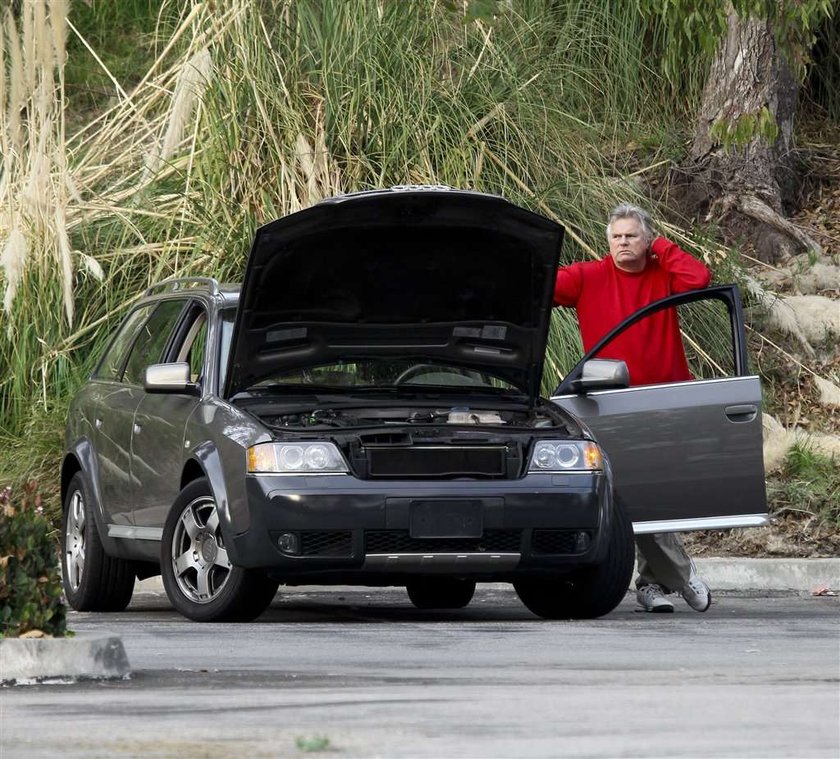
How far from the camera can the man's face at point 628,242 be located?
33.6ft

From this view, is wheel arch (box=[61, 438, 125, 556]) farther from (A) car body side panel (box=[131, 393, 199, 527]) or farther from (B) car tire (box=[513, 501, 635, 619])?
(B) car tire (box=[513, 501, 635, 619])

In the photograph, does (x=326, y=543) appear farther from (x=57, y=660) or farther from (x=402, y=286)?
(x=57, y=660)

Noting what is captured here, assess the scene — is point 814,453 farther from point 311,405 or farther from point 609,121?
point 311,405

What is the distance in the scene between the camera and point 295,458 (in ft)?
28.4

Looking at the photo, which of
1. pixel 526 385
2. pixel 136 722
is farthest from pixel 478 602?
pixel 136 722

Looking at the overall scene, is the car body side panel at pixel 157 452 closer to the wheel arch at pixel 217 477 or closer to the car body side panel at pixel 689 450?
the wheel arch at pixel 217 477

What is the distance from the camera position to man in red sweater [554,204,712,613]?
10125mm

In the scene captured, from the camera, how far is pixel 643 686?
21.5 feet

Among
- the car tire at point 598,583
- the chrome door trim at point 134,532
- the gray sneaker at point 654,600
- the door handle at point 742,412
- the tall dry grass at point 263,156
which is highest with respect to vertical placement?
the tall dry grass at point 263,156

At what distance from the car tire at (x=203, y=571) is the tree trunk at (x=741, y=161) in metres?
9.51

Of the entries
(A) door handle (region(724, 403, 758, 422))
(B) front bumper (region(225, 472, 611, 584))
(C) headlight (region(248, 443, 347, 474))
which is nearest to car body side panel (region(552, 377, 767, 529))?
(A) door handle (region(724, 403, 758, 422))

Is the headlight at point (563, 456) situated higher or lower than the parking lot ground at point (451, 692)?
higher

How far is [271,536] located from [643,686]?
2.46 m

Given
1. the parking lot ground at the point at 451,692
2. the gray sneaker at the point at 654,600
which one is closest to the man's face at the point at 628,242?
the gray sneaker at the point at 654,600
